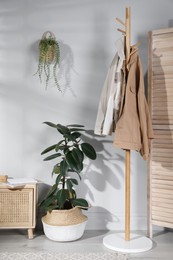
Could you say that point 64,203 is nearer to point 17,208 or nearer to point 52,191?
point 52,191

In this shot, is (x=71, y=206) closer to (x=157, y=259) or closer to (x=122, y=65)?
(x=157, y=259)

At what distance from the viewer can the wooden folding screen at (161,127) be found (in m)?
2.98

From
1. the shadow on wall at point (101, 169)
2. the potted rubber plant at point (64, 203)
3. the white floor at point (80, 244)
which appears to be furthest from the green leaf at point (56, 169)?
the white floor at point (80, 244)

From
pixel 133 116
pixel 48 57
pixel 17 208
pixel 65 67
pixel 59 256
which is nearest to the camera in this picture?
pixel 59 256

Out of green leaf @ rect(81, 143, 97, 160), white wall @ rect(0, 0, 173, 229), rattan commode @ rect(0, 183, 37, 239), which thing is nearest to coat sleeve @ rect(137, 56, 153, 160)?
green leaf @ rect(81, 143, 97, 160)

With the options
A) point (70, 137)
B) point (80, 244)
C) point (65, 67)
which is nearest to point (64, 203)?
point (80, 244)

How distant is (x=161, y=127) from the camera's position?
3033mm

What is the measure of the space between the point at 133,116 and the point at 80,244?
1.14 metres

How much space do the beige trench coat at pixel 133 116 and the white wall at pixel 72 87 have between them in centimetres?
53

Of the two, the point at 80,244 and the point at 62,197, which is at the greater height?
the point at 62,197

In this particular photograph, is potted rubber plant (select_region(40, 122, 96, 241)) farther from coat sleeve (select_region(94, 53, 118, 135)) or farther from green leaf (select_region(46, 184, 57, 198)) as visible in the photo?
coat sleeve (select_region(94, 53, 118, 135))

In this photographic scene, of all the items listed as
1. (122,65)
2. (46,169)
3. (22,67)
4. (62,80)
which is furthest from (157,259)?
(22,67)

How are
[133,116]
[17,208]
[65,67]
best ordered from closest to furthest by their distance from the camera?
[133,116] → [17,208] → [65,67]

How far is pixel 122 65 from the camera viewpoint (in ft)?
9.40
